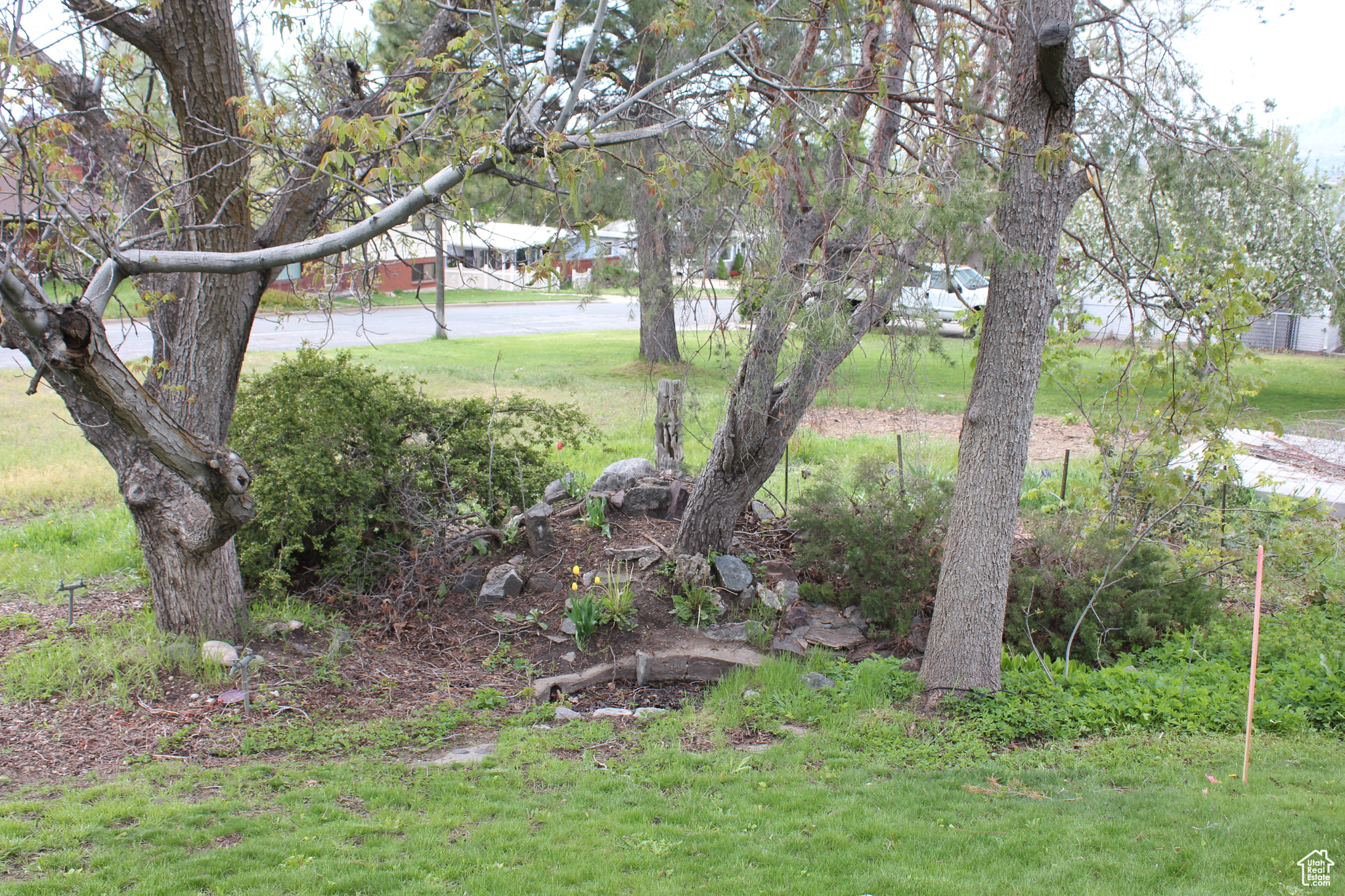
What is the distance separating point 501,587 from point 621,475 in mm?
1821

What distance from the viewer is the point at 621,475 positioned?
8.54 m

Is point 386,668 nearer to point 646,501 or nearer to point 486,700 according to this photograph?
point 486,700

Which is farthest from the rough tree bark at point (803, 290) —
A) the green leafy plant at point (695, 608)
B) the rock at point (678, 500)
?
the green leafy plant at point (695, 608)

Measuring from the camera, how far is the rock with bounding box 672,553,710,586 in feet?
23.2

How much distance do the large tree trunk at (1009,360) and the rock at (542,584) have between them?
2.90 m

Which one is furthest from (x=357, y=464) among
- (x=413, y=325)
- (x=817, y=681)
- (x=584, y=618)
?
(x=413, y=325)

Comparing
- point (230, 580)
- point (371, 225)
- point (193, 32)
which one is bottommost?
point (230, 580)

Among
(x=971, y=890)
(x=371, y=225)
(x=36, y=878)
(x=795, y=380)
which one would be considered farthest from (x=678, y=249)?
(x=36, y=878)

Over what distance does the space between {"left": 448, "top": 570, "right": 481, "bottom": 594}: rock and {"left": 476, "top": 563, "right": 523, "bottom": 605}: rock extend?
0.08m

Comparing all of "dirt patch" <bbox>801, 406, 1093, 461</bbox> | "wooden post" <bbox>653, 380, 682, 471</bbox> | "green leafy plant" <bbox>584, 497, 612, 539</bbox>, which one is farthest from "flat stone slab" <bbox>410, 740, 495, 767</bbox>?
"dirt patch" <bbox>801, 406, 1093, 461</bbox>

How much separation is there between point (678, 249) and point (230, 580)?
3.90m

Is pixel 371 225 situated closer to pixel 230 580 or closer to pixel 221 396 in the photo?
pixel 221 396

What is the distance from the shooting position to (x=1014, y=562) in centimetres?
701

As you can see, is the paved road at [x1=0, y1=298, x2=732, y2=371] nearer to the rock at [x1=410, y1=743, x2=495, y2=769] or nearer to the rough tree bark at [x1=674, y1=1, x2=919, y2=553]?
the rough tree bark at [x1=674, y1=1, x2=919, y2=553]
